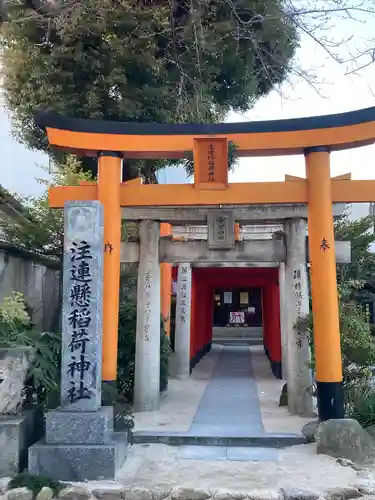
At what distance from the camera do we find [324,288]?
6961mm

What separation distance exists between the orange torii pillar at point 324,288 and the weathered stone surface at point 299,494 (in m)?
1.99

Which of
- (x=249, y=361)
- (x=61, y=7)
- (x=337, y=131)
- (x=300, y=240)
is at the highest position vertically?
(x=61, y=7)

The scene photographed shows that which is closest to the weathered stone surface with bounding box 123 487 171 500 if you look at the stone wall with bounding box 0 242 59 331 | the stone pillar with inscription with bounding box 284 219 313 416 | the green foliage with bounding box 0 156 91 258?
the stone pillar with inscription with bounding box 284 219 313 416

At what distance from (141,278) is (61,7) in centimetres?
450

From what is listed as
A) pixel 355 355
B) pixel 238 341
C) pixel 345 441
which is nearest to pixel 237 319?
pixel 238 341

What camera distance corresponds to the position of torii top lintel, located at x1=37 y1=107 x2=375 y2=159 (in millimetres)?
7199

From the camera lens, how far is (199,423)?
777 centimetres

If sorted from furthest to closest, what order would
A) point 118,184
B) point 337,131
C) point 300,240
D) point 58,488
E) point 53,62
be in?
point 53,62, point 300,240, point 118,184, point 337,131, point 58,488

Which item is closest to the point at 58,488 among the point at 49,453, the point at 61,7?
the point at 49,453

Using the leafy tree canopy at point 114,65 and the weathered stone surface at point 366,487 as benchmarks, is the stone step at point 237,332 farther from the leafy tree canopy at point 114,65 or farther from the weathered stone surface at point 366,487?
the weathered stone surface at point 366,487

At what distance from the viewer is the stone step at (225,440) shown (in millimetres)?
6688

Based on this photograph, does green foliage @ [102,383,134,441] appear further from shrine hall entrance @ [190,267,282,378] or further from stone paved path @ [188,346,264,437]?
shrine hall entrance @ [190,267,282,378]

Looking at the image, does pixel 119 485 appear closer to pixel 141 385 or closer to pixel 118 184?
pixel 141 385

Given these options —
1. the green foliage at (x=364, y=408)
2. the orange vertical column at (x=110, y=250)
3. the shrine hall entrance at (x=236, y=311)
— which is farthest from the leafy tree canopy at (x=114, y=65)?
the green foliage at (x=364, y=408)
